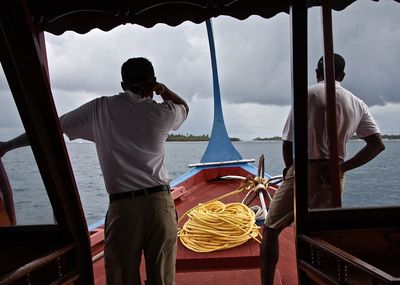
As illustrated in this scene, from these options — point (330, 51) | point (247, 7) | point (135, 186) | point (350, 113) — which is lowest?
point (135, 186)

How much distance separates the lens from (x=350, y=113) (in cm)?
179

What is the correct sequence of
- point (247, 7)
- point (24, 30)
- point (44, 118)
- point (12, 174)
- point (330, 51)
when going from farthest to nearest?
1. point (247, 7)
2. point (12, 174)
3. point (330, 51)
4. point (44, 118)
5. point (24, 30)

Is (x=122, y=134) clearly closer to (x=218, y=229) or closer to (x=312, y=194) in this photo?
(x=312, y=194)

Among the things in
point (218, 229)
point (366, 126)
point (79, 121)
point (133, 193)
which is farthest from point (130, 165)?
point (218, 229)

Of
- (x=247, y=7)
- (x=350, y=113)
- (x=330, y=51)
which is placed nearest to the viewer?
(x=330, y=51)

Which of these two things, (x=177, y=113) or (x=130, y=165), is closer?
(x=130, y=165)

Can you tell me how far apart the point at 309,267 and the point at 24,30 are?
139cm

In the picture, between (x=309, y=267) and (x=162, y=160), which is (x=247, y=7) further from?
(x=309, y=267)

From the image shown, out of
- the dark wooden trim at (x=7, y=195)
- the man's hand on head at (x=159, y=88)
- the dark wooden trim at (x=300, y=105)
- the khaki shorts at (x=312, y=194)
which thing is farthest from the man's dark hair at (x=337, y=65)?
the dark wooden trim at (x=7, y=195)

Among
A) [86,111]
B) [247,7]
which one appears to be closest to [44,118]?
[86,111]

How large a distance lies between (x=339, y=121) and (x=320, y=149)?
7.1 inches

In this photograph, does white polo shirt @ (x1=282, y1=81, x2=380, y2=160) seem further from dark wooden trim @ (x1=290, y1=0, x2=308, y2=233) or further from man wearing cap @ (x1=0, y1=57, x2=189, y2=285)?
man wearing cap @ (x1=0, y1=57, x2=189, y2=285)

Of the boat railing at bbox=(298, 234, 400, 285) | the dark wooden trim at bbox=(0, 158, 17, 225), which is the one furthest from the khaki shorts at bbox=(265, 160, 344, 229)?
the dark wooden trim at bbox=(0, 158, 17, 225)

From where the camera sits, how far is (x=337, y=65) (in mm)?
1594
